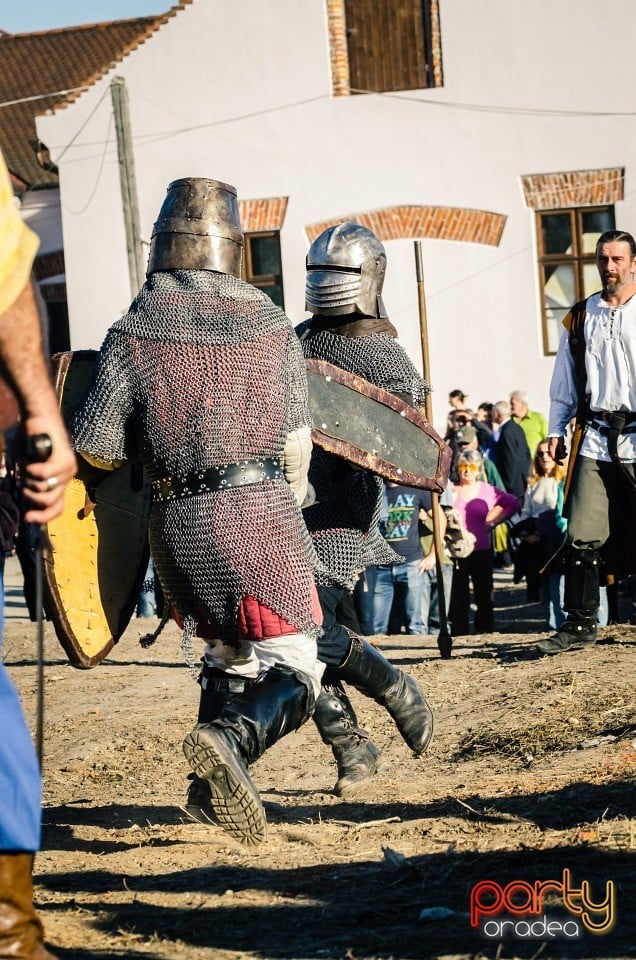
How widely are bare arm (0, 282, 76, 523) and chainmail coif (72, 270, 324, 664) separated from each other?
124cm

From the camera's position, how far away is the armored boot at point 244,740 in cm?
362

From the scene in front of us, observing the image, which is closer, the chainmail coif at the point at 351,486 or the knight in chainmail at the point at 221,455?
the knight in chainmail at the point at 221,455

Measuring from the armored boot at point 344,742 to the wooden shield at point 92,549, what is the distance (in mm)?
942

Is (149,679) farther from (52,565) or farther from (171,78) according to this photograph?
(171,78)

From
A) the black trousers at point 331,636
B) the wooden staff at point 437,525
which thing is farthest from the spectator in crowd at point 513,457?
the black trousers at point 331,636

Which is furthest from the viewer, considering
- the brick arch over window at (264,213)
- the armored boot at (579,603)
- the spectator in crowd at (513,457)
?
the brick arch over window at (264,213)

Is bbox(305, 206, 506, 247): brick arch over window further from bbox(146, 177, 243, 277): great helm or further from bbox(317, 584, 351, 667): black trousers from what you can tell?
bbox(146, 177, 243, 277): great helm

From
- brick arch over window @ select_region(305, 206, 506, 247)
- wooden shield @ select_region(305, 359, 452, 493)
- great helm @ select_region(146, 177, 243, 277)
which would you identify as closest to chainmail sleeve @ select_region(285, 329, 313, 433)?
great helm @ select_region(146, 177, 243, 277)

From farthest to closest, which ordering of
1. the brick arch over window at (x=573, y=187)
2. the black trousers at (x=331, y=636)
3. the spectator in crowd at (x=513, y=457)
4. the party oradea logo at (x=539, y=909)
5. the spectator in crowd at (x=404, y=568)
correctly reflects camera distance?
the brick arch over window at (x=573, y=187) → the spectator in crowd at (x=513, y=457) → the spectator in crowd at (x=404, y=568) → the black trousers at (x=331, y=636) → the party oradea logo at (x=539, y=909)

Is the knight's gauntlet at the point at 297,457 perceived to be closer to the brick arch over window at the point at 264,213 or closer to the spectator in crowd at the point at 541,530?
the spectator in crowd at the point at 541,530

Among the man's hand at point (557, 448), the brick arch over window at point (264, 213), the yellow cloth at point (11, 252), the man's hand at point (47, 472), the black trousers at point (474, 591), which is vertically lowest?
the black trousers at point (474, 591)

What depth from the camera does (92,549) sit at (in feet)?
13.6

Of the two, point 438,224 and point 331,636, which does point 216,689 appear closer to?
point 331,636

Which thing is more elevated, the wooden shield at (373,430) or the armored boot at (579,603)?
the wooden shield at (373,430)
